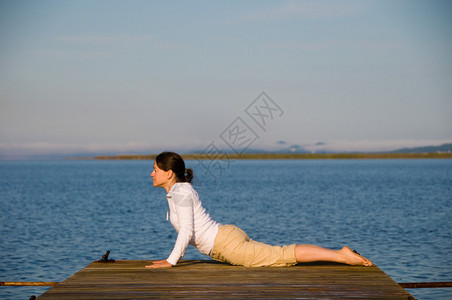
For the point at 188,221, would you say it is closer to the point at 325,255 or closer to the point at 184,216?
the point at 184,216

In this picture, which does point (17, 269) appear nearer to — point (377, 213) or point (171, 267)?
point (171, 267)

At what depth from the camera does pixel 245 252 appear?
709 centimetres

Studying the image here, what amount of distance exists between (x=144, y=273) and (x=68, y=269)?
8.10m

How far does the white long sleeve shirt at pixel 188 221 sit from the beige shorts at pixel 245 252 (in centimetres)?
12

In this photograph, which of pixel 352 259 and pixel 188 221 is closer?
pixel 188 221

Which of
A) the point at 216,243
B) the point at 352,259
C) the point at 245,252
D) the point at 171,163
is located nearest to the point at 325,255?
the point at 352,259

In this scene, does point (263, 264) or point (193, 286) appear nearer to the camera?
point (193, 286)

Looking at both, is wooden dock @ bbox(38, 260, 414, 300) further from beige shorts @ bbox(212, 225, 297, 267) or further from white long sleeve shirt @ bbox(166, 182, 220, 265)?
white long sleeve shirt @ bbox(166, 182, 220, 265)

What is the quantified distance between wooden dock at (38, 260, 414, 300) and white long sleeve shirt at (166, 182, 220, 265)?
1.16 ft

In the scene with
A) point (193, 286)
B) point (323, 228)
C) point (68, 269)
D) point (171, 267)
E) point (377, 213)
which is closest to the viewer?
point (193, 286)

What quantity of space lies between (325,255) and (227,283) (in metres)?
1.54

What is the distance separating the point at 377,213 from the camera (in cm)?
2961

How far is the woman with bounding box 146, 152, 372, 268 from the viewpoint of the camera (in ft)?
22.8

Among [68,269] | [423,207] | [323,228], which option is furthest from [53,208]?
[423,207]
